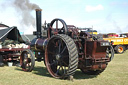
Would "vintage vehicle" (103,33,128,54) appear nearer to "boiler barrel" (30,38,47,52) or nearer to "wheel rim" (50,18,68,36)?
"boiler barrel" (30,38,47,52)

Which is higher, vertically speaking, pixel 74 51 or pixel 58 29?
pixel 58 29

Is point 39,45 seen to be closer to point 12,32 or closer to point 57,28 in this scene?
point 57,28

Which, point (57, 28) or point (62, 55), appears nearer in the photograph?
point (62, 55)

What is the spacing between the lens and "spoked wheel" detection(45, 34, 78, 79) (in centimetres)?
616

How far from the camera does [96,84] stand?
609 centimetres

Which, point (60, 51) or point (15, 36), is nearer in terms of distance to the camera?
point (60, 51)

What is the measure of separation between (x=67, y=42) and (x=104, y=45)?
4.31ft

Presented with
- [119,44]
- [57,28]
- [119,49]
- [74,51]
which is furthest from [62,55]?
[119,44]

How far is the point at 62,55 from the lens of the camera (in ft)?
22.5

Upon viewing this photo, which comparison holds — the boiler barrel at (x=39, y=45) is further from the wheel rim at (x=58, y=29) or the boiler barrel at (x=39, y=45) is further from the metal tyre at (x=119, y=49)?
the metal tyre at (x=119, y=49)

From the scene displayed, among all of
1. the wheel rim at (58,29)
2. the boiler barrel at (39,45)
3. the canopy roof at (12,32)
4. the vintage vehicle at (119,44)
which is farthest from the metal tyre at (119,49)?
the wheel rim at (58,29)

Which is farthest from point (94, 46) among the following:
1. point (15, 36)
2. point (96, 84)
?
point (15, 36)

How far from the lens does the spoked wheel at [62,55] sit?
616cm

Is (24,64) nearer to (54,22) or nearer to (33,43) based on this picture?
(33,43)
